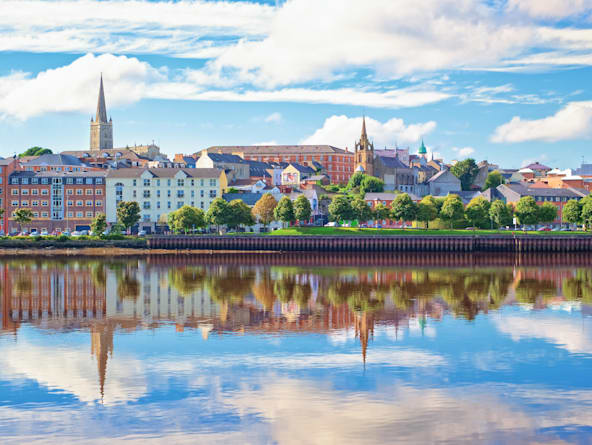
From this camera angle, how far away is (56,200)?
124 m

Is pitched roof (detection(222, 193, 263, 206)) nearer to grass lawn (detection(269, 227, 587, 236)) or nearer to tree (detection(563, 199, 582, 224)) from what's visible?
grass lawn (detection(269, 227, 587, 236))

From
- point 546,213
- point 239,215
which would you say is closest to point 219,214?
point 239,215

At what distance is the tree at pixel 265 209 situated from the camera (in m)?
116

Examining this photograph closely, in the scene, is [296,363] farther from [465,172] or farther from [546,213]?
[465,172]

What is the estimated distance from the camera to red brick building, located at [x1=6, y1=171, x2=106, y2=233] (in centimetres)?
12331

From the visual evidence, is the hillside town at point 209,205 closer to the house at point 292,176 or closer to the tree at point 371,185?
the tree at point 371,185

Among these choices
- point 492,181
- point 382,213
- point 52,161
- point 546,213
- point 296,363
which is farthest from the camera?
point 492,181

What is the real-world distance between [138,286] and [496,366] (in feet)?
111

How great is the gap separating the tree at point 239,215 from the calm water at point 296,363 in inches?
2017

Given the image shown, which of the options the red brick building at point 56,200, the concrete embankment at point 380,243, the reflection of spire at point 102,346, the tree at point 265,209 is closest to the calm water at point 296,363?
the reflection of spire at point 102,346

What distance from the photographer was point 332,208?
11819cm

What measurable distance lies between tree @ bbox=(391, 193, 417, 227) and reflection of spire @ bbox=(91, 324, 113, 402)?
277 ft

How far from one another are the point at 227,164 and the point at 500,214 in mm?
66926

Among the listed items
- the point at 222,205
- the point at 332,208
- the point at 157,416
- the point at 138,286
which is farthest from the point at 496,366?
the point at 332,208
